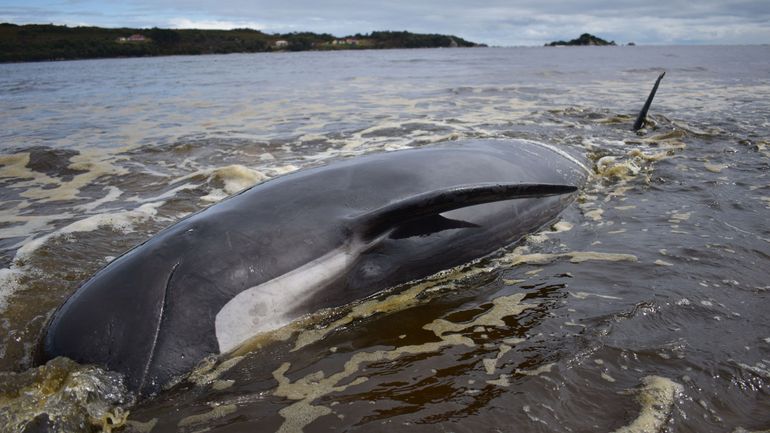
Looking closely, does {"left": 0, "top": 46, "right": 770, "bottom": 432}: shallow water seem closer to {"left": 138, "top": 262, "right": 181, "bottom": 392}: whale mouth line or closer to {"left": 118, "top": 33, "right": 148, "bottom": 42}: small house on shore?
{"left": 138, "top": 262, "right": 181, "bottom": 392}: whale mouth line

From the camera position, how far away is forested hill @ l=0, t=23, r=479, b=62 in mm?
86188

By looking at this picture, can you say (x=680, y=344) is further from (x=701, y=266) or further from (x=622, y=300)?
(x=701, y=266)

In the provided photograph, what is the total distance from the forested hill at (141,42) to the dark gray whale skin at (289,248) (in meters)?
93.0

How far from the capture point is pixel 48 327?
2.92 metres

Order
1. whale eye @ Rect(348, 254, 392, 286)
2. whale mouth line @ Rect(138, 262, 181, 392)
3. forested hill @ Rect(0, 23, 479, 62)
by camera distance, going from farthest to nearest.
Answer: forested hill @ Rect(0, 23, 479, 62)
whale eye @ Rect(348, 254, 392, 286)
whale mouth line @ Rect(138, 262, 181, 392)

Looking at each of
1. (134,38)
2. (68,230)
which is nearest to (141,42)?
(134,38)

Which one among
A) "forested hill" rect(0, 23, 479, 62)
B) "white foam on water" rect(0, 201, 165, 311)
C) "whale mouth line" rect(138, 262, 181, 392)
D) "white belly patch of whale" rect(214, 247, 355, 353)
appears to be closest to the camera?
"whale mouth line" rect(138, 262, 181, 392)

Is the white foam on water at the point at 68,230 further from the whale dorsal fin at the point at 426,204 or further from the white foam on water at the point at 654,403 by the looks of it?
the white foam on water at the point at 654,403

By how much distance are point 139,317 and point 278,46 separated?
119598mm

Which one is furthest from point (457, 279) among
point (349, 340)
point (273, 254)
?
point (273, 254)

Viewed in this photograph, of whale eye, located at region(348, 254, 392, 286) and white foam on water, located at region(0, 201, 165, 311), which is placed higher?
whale eye, located at region(348, 254, 392, 286)

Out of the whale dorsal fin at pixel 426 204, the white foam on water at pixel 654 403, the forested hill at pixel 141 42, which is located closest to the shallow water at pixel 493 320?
the white foam on water at pixel 654 403

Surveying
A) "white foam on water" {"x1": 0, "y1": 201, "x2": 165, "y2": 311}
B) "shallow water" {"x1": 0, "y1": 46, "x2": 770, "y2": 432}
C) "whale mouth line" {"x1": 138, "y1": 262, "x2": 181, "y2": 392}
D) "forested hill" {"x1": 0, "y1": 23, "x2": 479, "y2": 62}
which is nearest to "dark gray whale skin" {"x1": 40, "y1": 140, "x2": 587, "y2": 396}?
"whale mouth line" {"x1": 138, "y1": 262, "x2": 181, "y2": 392}

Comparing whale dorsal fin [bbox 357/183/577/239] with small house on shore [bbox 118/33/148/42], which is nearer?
whale dorsal fin [bbox 357/183/577/239]
